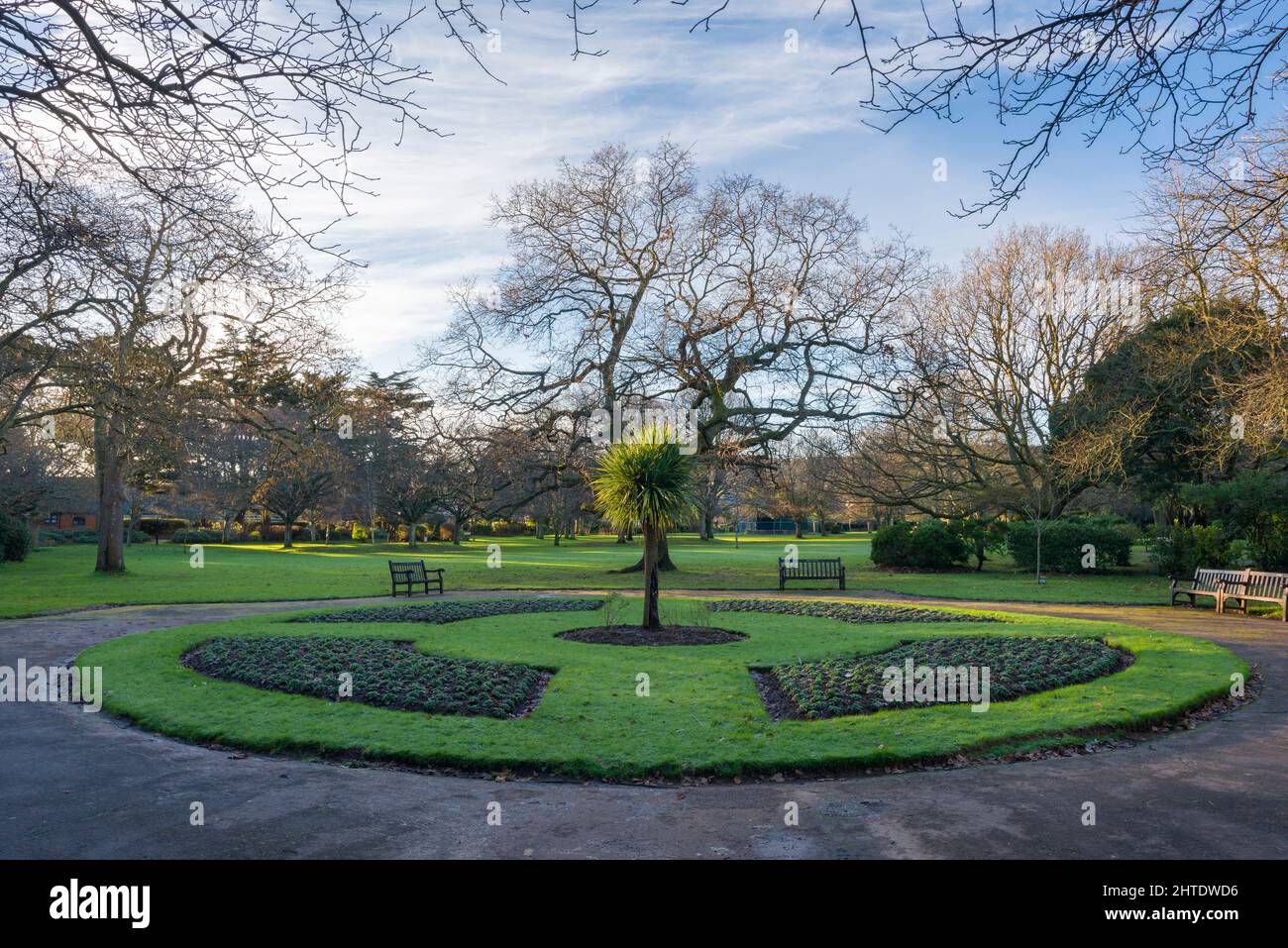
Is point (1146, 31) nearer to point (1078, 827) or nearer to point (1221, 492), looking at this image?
point (1078, 827)

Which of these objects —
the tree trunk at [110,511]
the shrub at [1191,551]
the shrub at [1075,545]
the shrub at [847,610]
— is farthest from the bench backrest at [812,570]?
the tree trunk at [110,511]

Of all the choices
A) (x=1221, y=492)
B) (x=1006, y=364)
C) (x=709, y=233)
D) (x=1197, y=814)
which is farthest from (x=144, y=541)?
(x=1197, y=814)

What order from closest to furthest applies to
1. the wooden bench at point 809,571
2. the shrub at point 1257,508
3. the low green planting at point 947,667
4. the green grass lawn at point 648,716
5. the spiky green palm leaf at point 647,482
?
the green grass lawn at point 648,716
the low green planting at point 947,667
the spiky green palm leaf at point 647,482
the shrub at point 1257,508
the wooden bench at point 809,571

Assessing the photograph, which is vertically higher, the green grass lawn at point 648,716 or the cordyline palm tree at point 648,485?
the cordyline palm tree at point 648,485

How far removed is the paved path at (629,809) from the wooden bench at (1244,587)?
41.7 ft

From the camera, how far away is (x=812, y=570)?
2736 cm

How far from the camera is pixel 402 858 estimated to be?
5219mm

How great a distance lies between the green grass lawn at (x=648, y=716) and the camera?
7625mm

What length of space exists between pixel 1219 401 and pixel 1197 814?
79.1 ft

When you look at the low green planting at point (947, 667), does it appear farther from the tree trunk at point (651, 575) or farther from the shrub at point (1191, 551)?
the shrub at point (1191, 551)

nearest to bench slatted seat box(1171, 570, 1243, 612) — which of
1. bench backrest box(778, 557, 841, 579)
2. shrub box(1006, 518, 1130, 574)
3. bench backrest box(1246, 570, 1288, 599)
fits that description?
bench backrest box(1246, 570, 1288, 599)

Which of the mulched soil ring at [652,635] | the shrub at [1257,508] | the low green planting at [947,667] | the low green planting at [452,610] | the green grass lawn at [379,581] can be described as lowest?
the green grass lawn at [379,581]

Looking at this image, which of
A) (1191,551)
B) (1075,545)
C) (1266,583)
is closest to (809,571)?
(1266,583)
